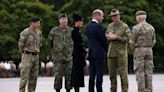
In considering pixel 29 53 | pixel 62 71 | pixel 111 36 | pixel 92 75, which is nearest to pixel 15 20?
A: pixel 62 71

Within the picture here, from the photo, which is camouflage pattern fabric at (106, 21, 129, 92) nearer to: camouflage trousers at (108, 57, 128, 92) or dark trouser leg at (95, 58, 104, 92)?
camouflage trousers at (108, 57, 128, 92)

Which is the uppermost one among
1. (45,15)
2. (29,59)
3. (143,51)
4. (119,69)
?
(45,15)

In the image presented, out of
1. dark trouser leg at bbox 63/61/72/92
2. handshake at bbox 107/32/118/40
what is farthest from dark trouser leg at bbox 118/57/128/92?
dark trouser leg at bbox 63/61/72/92

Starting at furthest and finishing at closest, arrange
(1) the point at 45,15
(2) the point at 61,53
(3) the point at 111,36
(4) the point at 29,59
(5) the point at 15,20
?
(1) the point at 45,15 < (5) the point at 15,20 < (2) the point at 61,53 < (4) the point at 29,59 < (3) the point at 111,36

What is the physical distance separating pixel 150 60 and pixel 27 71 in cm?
299

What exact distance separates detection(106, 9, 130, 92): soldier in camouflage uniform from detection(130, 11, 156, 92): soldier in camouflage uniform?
53cm

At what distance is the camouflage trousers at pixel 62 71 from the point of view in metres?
14.8

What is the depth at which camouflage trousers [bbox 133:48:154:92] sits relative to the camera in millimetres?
13375

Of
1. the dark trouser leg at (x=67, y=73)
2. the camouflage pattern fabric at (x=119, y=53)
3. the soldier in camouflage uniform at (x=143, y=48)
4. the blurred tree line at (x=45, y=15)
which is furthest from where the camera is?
the blurred tree line at (x=45, y=15)

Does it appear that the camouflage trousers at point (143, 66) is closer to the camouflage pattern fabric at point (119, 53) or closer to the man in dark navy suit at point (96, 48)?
the camouflage pattern fabric at point (119, 53)

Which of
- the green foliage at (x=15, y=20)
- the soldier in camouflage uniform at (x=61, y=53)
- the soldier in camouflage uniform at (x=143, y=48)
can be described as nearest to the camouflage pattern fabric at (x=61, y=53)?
the soldier in camouflage uniform at (x=61, y=53)

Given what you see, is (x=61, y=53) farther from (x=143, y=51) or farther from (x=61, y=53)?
(x=143, y=51)

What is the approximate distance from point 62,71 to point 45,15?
1050 inches

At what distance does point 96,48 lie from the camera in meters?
13.5
